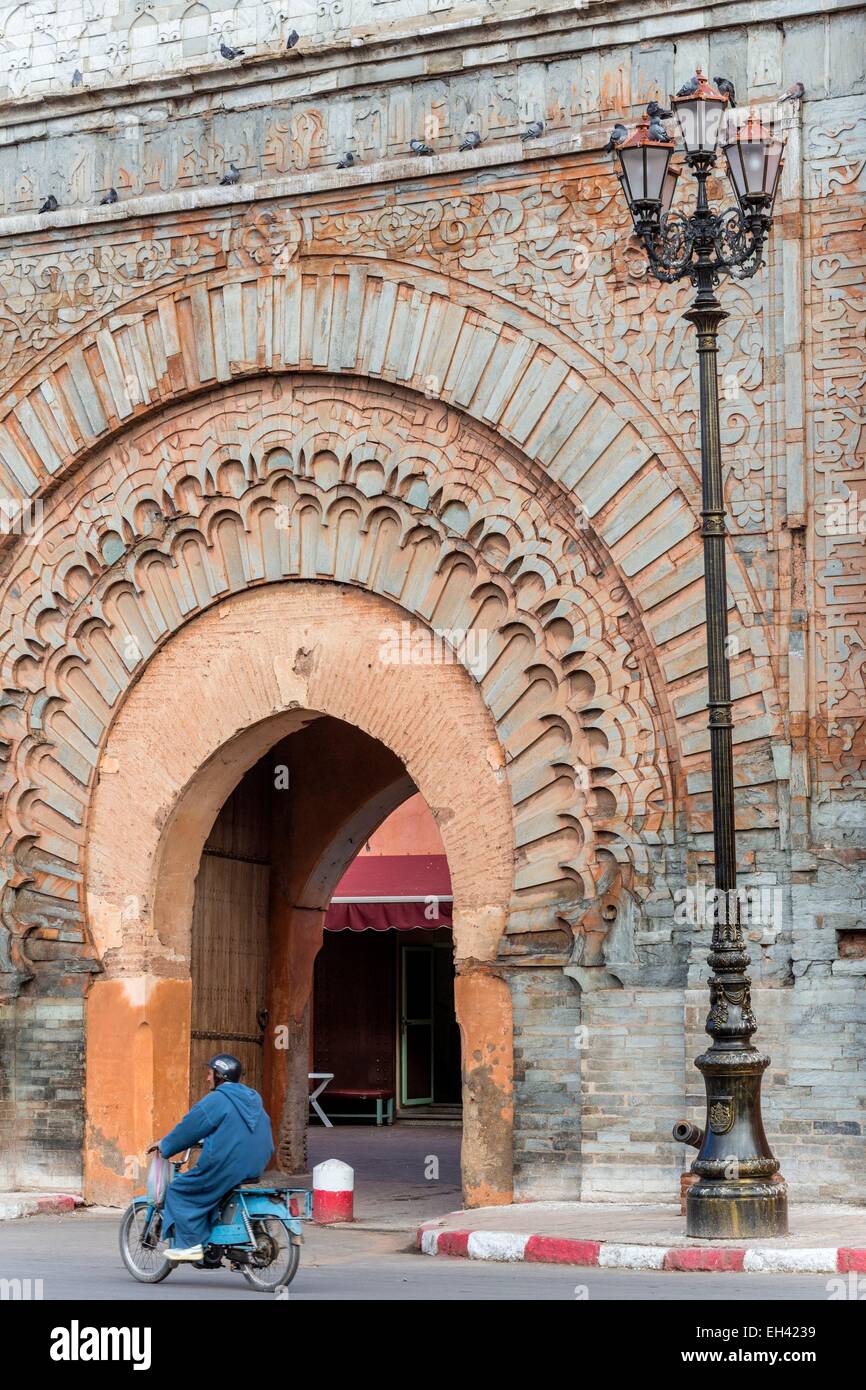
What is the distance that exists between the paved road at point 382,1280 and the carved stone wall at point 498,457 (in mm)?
1864

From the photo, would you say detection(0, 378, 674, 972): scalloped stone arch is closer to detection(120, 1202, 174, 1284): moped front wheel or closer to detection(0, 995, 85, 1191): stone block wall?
detection(0, 995, 85, 1191): stone block wall

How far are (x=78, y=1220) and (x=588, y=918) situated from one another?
11.7 ft

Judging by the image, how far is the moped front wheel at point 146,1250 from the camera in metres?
9.75

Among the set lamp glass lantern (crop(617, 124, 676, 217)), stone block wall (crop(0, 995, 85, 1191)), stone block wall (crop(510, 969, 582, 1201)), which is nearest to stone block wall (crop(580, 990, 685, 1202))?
stone block wall (crop(510, 969, 582, 1201))

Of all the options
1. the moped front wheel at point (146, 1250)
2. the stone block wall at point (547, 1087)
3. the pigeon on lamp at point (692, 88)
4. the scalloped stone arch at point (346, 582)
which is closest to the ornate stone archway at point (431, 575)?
the scalloped stone arch at point (346, 582)

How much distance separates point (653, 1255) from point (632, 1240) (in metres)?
0.34

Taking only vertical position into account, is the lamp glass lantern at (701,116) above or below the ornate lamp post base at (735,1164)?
above

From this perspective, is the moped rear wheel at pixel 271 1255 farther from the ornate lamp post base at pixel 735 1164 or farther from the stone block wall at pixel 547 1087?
the stone block wall at pixel 547 1087

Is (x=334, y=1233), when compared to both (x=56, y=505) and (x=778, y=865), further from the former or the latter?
(x=56, y=505)

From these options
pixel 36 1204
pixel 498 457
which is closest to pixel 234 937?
pixel 36 1204

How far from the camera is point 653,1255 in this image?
10086 mm

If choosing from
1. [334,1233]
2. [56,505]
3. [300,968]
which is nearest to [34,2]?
[56,505]

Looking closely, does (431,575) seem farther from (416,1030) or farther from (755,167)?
(416,1030)

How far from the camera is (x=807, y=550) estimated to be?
486 inches
